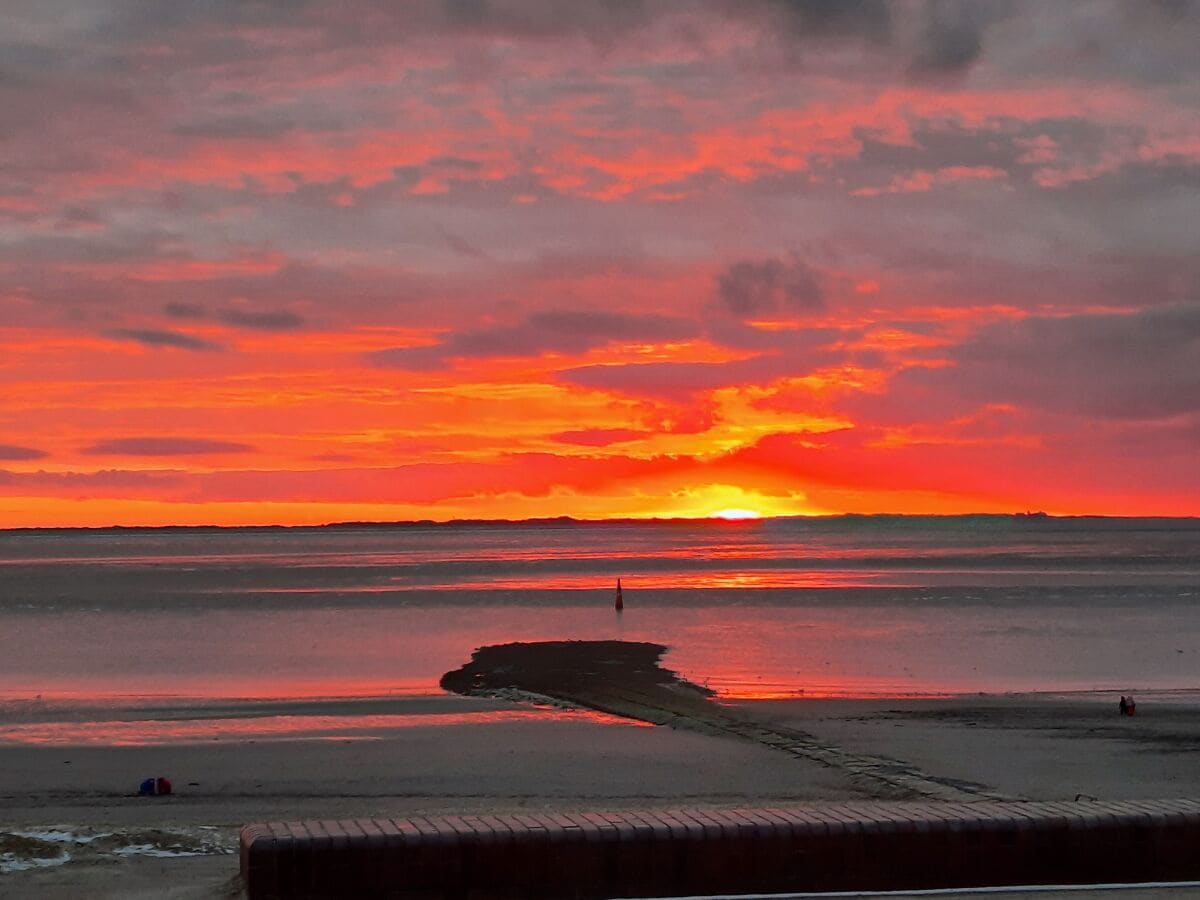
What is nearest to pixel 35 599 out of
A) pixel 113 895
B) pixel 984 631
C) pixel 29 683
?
pixel 29 683

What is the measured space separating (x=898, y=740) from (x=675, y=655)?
786 inches

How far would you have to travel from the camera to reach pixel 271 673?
40375 mm

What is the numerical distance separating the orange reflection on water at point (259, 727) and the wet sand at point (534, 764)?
134 mm

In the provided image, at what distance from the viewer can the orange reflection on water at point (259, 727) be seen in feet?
84.5

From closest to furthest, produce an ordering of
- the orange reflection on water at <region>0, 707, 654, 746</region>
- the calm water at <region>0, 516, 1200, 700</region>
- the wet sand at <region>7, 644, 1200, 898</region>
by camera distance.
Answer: the wet sand at <region>7, 644, 1200, 898</region> → the orange reflection on water at <region>0, 707, 654, 746</region> → the calm water at <region>0, 516, 1200, 700</region>

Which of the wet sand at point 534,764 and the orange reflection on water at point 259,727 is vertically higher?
the orange reflection on water at point 259,727

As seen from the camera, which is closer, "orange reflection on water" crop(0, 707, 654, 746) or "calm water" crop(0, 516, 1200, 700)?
"orange reflection on water" crop(0, 707, 654, 746)

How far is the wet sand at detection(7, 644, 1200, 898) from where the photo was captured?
16.3 meters

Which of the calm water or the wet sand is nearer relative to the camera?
the wet sand

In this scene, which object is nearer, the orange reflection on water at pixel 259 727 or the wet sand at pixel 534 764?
the wet sand at pixel 534 764

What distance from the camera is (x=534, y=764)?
21734 millimetres

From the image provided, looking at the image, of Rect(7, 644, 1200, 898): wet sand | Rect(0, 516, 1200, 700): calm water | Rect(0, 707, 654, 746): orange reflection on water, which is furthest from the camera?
Rect(0, 516, 1200, 700): calm water

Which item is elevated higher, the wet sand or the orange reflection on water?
the orange reflection on water

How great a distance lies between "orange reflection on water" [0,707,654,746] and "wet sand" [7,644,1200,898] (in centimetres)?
13
